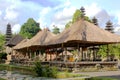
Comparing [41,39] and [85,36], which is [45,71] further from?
[41,39]

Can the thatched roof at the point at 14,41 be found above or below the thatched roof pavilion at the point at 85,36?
above

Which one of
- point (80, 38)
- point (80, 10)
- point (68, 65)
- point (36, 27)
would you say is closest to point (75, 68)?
point (68, 65)

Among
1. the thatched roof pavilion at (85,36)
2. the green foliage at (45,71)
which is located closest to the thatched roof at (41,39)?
the thatched roof pavilion at (85,36)

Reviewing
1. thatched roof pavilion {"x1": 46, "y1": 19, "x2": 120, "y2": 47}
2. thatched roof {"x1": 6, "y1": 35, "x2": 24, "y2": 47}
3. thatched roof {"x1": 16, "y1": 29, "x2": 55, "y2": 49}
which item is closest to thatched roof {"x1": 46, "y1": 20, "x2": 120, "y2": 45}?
thatched roof pavilion {"x1": 46, "y1": 19, "x2": 120, "y2": 47}

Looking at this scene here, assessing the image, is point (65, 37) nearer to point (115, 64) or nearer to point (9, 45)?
point (115, 64)

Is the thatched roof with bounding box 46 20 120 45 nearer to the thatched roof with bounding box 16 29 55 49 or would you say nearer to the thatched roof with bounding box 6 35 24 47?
the thatched roof with bounding box 16 29 55 49

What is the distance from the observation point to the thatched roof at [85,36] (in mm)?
25078

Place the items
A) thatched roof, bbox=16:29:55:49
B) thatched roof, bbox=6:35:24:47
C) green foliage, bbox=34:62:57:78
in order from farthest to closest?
thatched roof, bbox=6:35:24:47 < thatched roof, bbox=16:29:55:49 < green foliage, bbox=34:62:57:78

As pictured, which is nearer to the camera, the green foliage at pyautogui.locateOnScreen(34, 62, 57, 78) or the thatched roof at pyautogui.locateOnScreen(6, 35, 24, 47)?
the green foliage at pyautogui.locateOnScreen(34, 62, 57, 78)

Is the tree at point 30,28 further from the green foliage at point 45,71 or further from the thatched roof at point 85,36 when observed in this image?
the green foliage at point 45,71

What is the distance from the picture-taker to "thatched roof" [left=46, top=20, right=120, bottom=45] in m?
25.1

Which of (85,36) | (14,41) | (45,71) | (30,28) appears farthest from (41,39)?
(30,28)

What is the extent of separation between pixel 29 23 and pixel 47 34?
70607mm

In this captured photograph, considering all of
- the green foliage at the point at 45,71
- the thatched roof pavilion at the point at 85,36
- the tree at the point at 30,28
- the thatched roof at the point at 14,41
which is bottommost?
the green foliage at the point at 45,71
